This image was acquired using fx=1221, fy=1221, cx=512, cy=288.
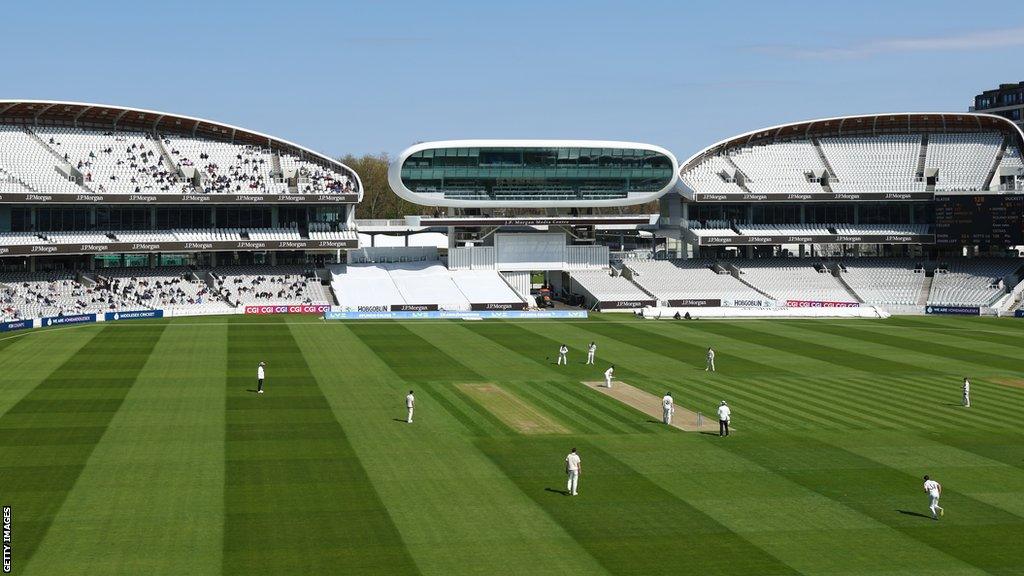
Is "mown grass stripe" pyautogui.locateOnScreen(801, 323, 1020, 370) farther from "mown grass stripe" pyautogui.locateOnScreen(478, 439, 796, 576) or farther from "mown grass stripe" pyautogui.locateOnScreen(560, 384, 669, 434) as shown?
"mown grass stripe" pyautogui.locateOnScreen(478, 439, 796, 576)

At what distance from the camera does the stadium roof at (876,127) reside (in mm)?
101688

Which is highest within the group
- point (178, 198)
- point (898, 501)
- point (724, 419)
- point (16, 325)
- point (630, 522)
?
point (178, 198)

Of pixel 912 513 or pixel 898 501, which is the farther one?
pixel 898 501

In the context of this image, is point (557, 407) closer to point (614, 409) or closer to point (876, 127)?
point (614, 409)

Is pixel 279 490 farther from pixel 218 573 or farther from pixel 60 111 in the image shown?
pixel 60 111

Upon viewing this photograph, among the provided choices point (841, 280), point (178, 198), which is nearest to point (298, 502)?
point (178, 198)

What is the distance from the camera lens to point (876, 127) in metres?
104

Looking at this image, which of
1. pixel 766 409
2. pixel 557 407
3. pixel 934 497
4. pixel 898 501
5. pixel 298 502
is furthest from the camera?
pixel 557 407

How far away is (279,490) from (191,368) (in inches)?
930

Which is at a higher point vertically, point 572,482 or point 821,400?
point 821,400

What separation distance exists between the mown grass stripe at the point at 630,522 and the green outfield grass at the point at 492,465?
81mm

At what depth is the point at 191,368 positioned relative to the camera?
52.8m

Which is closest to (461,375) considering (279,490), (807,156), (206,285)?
(279,490)

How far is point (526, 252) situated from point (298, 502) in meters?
64.7
